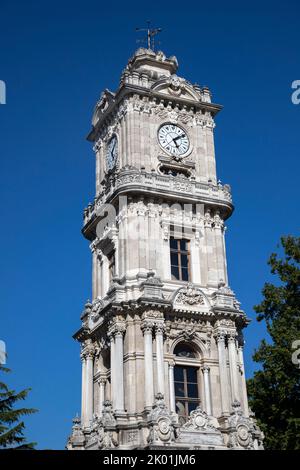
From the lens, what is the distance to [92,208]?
45719mm

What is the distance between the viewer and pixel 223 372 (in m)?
38.9

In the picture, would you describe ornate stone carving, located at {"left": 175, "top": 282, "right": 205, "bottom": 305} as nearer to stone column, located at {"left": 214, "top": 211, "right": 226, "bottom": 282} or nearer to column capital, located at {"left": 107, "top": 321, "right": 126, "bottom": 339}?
stone column, located at {"left": 214, "top": 211, "right": 226, "bottom": 282}

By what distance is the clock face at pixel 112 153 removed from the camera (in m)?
45.2

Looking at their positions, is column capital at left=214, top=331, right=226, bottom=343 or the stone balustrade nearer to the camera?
column capital at left=214, top=331, right=226, bottom=343

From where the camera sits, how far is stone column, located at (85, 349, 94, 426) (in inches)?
1610

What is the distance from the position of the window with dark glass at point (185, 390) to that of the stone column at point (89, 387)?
5149 millimetres

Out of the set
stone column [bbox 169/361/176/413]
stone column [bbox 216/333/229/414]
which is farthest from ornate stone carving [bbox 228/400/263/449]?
stone column [bbox 169/361/176/413]

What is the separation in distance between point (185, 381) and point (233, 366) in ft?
8.22

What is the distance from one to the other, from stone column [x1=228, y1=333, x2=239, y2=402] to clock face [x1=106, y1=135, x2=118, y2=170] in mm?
12441

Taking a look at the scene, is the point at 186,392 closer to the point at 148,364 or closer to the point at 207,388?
the point at 207,388

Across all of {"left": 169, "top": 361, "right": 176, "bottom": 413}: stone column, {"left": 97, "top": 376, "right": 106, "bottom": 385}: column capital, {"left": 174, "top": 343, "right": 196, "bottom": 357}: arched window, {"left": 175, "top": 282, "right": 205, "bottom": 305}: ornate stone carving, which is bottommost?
{"left": 169, "top": 361, "right": 176, "bottom": 413}: stone column

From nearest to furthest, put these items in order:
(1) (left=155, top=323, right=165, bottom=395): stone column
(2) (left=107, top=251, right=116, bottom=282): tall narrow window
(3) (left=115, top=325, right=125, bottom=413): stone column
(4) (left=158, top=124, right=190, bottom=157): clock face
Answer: (1) (left=155, top=323, right=165, bottom=395): stone column, (3) (left=115, top=325, right=125, bottom=413): stone column, (2) (left=107, top=251, right=116, bottom=282): tall narrow window, (4) (left=158, top=124, right=190, bottom=157): clock face
